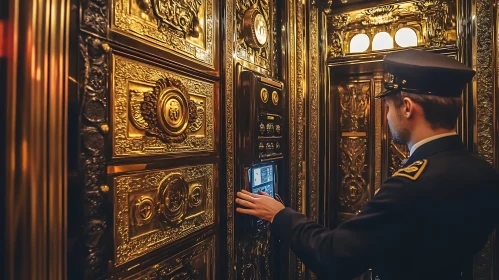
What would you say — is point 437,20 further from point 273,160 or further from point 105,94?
point 105,94

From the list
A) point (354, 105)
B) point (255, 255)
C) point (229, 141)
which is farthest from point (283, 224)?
point (354, 105)

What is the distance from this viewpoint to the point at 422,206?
100 cm

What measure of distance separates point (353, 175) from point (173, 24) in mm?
2169

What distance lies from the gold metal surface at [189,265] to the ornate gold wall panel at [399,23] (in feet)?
6.98

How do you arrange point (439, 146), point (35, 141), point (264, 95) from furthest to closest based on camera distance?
point (264, 95)
point (439, 146)
point (35, 141)

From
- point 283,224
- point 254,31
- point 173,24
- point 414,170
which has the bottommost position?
point 283,224

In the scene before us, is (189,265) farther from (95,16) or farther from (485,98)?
(485,98)

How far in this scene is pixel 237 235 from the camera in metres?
1.81

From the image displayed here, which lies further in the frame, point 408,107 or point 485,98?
point 485,98

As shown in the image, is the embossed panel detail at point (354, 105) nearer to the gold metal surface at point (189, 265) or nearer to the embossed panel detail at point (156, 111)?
the embossed panel detail at point (156, 111)

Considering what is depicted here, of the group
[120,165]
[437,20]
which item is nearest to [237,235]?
[120,165]

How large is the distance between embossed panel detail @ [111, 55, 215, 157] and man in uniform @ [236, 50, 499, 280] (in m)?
0.65

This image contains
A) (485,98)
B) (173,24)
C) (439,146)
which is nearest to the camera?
(439,146)

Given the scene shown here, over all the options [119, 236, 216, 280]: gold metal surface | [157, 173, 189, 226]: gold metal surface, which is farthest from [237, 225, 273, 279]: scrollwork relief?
[157, 173, 189, 226]: gold metal surface
